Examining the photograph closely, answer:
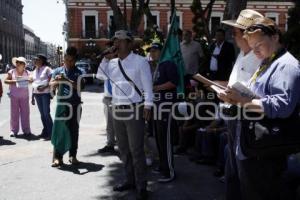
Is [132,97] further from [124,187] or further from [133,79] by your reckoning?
[124,187]

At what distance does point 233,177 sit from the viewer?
142 inches

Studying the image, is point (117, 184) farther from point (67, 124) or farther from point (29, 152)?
point (29, 152)

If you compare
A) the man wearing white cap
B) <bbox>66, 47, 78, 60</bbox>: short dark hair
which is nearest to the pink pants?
<bbox>66, 47, 78, 60</bbox>: short dark hair

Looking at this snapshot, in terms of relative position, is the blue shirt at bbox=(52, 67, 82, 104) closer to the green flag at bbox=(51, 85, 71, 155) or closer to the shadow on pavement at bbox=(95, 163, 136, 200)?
the green flag at bbox=(51, 85, 71, 155)

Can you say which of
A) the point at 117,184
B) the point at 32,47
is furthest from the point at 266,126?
the point at 32,47

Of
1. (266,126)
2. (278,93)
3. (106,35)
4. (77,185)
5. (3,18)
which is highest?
(3,18)

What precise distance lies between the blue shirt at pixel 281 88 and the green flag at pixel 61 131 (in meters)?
4.17

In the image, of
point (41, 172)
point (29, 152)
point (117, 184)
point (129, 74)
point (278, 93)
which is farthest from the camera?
point (29, 152)

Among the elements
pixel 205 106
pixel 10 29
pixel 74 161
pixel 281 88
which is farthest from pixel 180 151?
pixel 10 29

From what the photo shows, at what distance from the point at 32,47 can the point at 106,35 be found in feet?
414

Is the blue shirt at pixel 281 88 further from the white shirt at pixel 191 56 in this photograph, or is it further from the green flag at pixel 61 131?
the white shirt at pixel 191 56

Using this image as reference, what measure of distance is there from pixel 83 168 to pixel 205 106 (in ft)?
7.02

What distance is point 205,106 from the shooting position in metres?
6.89

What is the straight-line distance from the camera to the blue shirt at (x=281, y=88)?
9.08 feet
